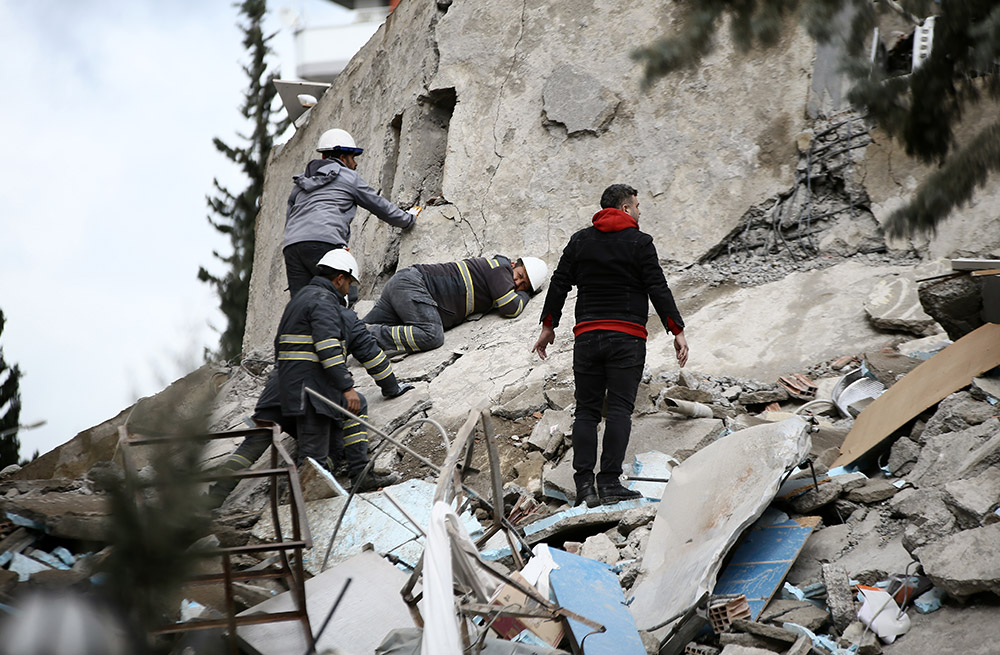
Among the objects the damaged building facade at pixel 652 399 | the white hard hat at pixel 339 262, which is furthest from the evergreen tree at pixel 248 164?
the white hard hat at pixel 339 262

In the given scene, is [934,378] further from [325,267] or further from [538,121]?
[538,121]

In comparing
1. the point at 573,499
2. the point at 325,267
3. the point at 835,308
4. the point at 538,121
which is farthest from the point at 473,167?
the point at 573,499

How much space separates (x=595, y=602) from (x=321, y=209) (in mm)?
4461

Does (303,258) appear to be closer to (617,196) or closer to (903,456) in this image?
(617,196)

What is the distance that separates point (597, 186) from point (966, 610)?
5502 millimetres

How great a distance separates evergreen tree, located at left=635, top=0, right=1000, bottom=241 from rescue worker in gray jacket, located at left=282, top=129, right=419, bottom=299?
4.52 metres

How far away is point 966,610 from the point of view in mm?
2627

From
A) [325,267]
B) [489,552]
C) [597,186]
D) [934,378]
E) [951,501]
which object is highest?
[597,186]

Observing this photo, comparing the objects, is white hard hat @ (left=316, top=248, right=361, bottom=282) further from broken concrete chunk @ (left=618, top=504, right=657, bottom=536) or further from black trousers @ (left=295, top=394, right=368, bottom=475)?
broken concrete chunk @ (left=618, top=504, right=657, bottom=536)

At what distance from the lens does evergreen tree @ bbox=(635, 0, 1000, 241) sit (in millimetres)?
1985

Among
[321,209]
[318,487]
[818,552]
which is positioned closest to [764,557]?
[818,552]

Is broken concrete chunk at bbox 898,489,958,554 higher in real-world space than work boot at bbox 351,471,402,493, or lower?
higher

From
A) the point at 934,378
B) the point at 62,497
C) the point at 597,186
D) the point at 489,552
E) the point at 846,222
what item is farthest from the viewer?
the point at 597,186

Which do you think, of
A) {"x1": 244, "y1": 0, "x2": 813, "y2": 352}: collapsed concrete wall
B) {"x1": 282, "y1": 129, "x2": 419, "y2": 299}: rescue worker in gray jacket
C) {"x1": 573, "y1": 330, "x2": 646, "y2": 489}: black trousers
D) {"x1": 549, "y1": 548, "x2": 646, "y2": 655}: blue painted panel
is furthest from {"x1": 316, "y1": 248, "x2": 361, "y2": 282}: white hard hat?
{"x1": 549, "y1": 548, "x2": 646, "y2": 655}: blue painted panel
